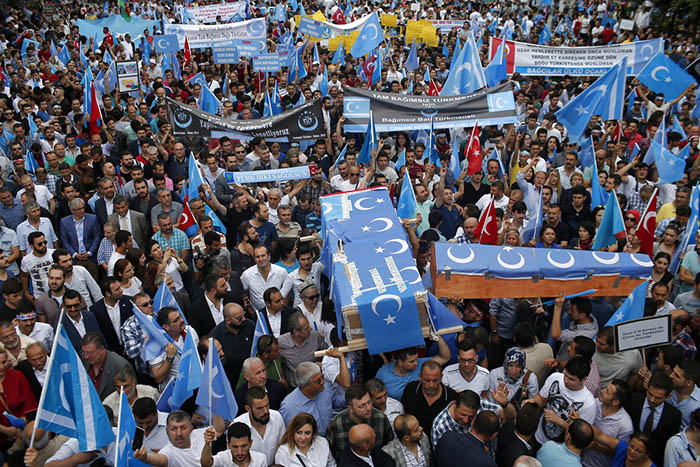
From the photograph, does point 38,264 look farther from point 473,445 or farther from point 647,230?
point 647,230

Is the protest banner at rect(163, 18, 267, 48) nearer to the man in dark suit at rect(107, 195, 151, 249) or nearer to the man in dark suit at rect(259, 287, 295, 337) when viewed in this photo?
the man in dark suit at rect(107, 195, 151, 249)

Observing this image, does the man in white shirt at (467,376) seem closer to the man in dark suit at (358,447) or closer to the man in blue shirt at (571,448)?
the man in blue shirt at (571,448)

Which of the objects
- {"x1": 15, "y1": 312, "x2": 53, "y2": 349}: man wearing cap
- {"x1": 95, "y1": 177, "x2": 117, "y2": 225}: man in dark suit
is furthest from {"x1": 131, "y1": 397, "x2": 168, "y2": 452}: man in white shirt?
{"x1": 95, "y1": 177, "x2": 117, "y2": 225}: man in dark suit

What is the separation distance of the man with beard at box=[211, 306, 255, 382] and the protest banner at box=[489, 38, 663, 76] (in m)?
10.7

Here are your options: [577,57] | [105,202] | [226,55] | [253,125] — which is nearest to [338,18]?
[226,55]

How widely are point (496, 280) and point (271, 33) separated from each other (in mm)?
18787

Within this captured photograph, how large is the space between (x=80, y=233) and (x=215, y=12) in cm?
1669

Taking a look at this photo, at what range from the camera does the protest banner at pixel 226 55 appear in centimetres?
1625

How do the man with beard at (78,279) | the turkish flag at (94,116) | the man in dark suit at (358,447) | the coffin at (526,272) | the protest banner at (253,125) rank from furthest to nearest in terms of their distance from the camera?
the turkish flag at (94,116) → the protest banner at (253,125) → the man with beard at (78,279) → the coffin at (526,272) → the man in dark suit at (358,447)

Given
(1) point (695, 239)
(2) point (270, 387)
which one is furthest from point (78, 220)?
(1) point (695, 239)

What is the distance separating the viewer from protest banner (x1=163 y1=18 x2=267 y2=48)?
55.2 ft

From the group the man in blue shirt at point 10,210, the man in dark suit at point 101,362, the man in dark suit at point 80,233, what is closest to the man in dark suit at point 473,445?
the man in dark suit at point 101,362

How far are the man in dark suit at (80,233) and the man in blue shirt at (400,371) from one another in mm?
4379

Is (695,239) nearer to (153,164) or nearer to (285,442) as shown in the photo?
(285,442)
